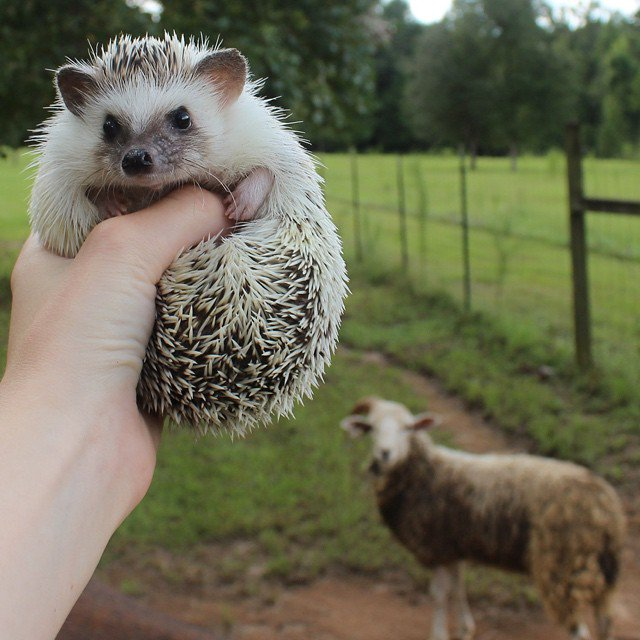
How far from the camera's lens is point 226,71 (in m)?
1.88

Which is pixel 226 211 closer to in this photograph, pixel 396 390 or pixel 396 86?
pixel 396 390

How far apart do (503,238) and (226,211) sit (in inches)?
284

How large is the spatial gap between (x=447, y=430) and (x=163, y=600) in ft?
9.05

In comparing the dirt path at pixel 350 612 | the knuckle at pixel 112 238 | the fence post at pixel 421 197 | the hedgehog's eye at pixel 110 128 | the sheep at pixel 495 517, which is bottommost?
the dirt path at pixel 350 612

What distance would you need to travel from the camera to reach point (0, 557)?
3.98 ft

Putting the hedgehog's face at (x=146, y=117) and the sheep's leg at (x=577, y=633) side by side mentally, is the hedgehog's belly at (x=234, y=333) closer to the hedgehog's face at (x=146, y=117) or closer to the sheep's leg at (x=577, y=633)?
the hedgehog's face at (x=146, y=117)

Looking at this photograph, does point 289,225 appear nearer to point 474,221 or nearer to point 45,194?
point 45,194

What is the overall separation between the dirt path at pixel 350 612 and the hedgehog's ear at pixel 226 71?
A: 305cm

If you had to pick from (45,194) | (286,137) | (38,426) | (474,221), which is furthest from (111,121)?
(474,221)

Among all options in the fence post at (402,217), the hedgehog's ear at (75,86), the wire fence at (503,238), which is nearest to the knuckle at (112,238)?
the hedgehog's ear at (75,86)

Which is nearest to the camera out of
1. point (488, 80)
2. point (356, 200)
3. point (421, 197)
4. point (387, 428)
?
point (387, 428)

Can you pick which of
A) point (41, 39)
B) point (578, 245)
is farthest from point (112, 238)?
point (578, 245)

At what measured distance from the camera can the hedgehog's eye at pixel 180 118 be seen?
6.36 feet

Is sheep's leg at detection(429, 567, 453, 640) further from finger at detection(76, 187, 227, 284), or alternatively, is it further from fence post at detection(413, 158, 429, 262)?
fence post at detection(413, 158, 429, 262)
